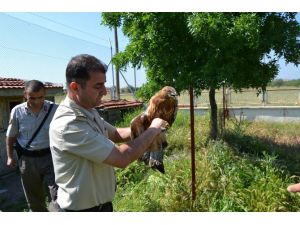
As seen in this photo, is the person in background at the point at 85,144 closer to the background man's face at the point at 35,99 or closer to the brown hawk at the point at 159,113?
the brown hawk at the point at 159,113

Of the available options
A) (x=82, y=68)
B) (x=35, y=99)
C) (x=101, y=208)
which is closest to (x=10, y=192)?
(x=35, y=99)

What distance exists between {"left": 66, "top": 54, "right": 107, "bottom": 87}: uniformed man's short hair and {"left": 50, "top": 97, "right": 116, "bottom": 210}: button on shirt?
0.54 ft

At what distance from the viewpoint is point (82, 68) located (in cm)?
203

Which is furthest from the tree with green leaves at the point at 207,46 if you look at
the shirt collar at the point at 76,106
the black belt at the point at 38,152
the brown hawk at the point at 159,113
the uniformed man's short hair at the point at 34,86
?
the shirt collar at the point at 76,106

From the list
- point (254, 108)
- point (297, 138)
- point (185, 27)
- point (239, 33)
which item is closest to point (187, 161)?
point (239, 33)

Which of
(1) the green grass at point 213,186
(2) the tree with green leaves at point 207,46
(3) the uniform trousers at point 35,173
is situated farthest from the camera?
(2) the tree with green leaves at point 207,46

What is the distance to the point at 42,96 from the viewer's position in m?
4.17

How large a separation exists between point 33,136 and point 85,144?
230 cm

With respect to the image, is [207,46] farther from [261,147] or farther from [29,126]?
[29,126]

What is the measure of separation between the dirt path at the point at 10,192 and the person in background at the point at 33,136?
1819 millimetres

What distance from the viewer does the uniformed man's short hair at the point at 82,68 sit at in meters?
2.04

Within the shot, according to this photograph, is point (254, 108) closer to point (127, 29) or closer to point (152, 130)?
point (127, 29)

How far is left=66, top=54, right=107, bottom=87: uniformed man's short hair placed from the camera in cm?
204

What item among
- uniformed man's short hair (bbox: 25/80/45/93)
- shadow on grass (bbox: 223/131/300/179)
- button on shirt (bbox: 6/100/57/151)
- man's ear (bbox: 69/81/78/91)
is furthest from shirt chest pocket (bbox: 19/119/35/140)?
shadow on grass (bbox: 223/131/300/179)
